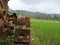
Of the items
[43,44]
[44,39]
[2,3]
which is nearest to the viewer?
[2,3]

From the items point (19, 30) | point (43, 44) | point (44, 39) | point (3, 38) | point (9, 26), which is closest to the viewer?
point (9, 26)

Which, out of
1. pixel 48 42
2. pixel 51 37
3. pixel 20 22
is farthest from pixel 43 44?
pixel 20 22

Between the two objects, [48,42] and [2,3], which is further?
[48,42]

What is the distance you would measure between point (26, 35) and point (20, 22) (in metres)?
0.23

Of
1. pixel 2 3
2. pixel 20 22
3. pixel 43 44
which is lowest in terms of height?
pixel 43 44

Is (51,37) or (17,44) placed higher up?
(17,44)

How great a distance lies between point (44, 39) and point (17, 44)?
5.75 meters

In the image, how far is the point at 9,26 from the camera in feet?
8.68

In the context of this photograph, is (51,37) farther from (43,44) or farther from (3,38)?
(3,38)

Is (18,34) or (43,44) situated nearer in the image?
(18,34)

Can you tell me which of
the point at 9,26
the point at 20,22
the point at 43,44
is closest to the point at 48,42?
the point at 43,44

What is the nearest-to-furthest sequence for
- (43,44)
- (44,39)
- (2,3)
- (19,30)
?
(2,3) → (19,30) → (43,44) → (44,39)

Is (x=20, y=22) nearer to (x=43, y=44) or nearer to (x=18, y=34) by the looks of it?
(x=18, y=34)

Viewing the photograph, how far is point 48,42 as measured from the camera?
825 centimetres
